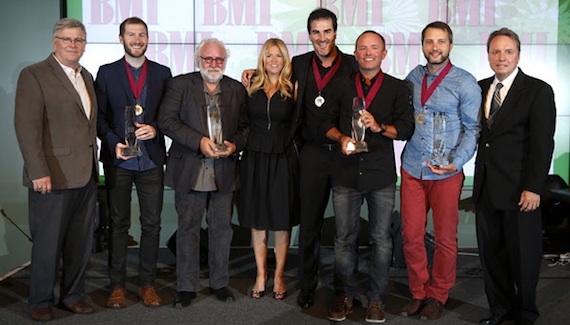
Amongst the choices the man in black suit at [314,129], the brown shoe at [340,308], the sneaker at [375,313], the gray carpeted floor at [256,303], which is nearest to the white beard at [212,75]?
the man in black suit at [314,129]

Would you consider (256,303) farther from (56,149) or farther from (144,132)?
(56,149)

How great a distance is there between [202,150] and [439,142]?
1487 millimetres

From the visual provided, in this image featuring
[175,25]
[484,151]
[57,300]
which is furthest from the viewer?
[175,25]

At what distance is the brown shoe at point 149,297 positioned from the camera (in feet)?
14.2

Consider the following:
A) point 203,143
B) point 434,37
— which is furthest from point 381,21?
point 203,143

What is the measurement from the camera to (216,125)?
4031 millimetres

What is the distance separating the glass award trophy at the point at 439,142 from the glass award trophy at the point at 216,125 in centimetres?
131

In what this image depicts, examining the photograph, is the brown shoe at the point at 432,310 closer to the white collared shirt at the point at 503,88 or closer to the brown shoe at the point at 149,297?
the white collared shirt at the point at 503,88

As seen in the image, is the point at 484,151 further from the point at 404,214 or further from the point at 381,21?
the point at 381,21

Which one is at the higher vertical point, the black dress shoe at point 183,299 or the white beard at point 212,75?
the white beard at point 212,75

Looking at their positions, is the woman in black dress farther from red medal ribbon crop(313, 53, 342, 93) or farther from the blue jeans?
the blue jeans

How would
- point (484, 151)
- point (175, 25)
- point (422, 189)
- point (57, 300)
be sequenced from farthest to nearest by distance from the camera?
point (175, 25) < point (57, 300) < point (422, 189) < point (484, 151)

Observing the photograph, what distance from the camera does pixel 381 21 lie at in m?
6.36

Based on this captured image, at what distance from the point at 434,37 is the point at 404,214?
115cm
